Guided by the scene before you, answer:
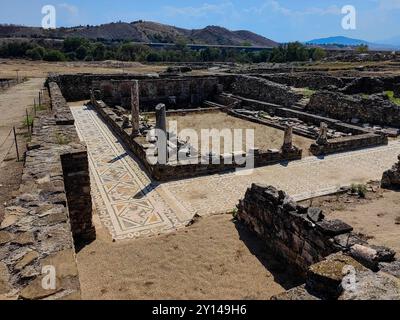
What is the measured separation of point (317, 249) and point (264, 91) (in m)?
21.9

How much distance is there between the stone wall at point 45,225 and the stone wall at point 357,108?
16.1 m

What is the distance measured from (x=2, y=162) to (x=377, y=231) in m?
10.3

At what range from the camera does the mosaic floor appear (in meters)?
9.40

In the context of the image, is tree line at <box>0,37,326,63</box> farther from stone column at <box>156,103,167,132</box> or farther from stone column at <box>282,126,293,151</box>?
stone column at <box>282,126,293,151</box>

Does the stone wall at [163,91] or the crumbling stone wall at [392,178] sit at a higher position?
the stone wall at [163,91]

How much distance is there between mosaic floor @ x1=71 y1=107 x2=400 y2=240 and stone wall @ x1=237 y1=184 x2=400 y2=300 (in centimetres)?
188

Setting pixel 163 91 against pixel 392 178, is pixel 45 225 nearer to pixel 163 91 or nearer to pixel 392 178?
pixel 392 178

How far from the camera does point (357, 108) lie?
19.9 metres

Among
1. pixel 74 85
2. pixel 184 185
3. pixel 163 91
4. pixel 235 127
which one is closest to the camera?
pixel 184 185

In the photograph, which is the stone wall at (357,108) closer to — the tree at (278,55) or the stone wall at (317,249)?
the stone wall at (317,249)

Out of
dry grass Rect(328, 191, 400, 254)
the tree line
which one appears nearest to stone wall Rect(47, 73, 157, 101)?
dry grass Rect(328, 191, 400, 254)

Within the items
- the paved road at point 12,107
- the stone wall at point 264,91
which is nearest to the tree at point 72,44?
the paved road at point 12,107

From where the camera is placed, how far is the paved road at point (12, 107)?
13352 millimetres

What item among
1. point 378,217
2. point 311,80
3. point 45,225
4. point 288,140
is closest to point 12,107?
point 288,140
